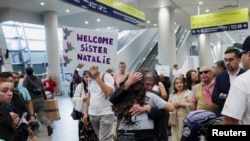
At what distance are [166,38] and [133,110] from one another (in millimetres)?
10812

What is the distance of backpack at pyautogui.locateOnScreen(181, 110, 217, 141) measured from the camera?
237 cm

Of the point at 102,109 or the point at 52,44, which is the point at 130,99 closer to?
the point at 102,109

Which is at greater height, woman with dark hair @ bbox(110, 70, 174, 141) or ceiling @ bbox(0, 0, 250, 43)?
ceiling @ bbox(0, 0, 250, 43)

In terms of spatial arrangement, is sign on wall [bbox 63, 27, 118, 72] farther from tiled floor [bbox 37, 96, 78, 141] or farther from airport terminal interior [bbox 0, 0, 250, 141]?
airport terminal interior [bbox 0, 0, 250, 141]

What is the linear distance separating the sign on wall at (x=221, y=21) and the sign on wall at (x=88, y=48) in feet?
31.0

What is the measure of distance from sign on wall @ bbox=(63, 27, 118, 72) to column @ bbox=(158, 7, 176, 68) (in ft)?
31.3

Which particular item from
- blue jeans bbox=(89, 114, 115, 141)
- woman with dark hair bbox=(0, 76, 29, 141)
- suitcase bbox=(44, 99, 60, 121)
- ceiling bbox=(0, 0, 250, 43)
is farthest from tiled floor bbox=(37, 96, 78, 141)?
ceiling bbox=(0, 0, 250, 43)

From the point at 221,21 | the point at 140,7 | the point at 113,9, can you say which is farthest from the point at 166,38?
the point at 113,9

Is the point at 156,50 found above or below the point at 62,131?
above

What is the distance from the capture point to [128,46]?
64.6ft

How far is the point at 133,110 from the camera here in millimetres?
2396

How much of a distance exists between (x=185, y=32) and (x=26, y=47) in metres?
12.1

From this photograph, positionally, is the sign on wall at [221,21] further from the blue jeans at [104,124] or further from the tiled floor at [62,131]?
the blue jeans at [104,124]

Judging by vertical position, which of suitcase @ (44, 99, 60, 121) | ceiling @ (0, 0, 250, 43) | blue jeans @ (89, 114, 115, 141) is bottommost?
suitcase @ (44, 99, 60, 121)
